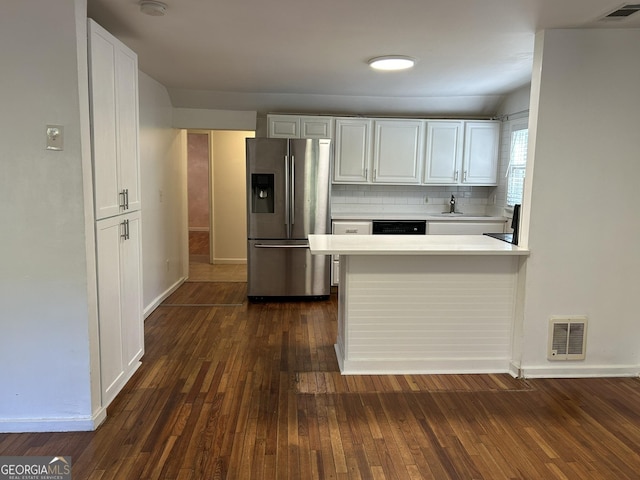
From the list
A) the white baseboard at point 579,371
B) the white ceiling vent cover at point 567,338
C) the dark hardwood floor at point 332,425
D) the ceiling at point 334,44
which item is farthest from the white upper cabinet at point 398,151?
the white baseboard at point 579,371

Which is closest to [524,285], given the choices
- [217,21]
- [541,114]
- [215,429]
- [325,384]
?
[541,114]

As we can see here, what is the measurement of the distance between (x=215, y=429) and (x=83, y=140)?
5.20ft

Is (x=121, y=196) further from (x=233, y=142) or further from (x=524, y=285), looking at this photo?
(x=233, y=142)

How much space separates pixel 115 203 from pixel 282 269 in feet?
7.94

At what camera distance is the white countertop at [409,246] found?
9.36 feet

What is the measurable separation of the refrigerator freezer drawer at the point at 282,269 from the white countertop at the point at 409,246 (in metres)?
1.48

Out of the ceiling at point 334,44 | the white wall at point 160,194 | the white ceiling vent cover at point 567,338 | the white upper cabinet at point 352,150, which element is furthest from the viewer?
the white upper cabinet at point 352,150

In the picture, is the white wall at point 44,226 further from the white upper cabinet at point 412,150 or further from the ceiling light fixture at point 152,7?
the white upper cabinet at point 412,150

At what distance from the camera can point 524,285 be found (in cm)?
301

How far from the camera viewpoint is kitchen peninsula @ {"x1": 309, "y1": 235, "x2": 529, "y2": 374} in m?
3.04

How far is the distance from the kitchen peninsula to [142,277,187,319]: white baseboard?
1968mm

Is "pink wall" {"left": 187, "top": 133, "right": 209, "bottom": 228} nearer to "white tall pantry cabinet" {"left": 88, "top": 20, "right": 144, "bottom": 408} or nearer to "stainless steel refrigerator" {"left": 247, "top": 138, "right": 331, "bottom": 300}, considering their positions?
"stainless steel refrigerator" {"left": 247, "top": 138, "right": 331, "bottom": 300}

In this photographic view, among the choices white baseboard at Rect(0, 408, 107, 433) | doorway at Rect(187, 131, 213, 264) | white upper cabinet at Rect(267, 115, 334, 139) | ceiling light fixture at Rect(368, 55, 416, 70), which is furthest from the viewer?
doorway at Rect(187, 131, 213, 264)

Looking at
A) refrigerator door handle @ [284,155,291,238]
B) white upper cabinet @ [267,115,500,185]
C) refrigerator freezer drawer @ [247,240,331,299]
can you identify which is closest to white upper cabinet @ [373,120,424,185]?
white upper cabinet @ [267,115,500,185]
